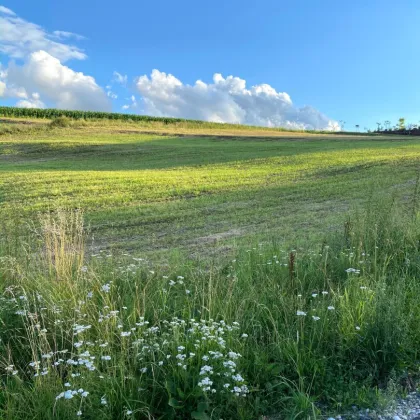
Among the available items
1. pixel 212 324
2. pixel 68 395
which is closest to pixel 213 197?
pixel 212 324

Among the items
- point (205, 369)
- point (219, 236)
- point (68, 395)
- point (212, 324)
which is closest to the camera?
point (68, 395)

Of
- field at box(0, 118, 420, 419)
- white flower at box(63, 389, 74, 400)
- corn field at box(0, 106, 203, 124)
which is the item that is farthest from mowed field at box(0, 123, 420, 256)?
corn field at box(0, 106, 203, 124)

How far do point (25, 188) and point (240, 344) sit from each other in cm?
1538

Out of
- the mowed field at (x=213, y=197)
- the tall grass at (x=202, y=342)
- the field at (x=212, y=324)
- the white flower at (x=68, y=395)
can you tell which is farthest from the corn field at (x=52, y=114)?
the white flower at (x=68, y=395)

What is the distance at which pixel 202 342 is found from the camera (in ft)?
10.9

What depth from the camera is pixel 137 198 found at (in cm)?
1484

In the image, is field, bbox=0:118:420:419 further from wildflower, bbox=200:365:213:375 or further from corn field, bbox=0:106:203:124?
corn field, bbox=0:106:203:124

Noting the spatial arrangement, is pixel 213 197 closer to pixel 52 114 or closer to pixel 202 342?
pixel 202 342

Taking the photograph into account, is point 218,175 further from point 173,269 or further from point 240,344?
point 240,344

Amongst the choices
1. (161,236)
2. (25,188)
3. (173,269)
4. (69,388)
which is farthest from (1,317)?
(25,188)

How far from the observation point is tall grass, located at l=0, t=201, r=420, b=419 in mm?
2971

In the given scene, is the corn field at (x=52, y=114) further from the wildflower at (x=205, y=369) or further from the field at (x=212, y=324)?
the wildflower at (x=205, y=369)

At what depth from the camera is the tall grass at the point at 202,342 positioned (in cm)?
297

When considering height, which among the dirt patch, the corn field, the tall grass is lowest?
the dirt patch
